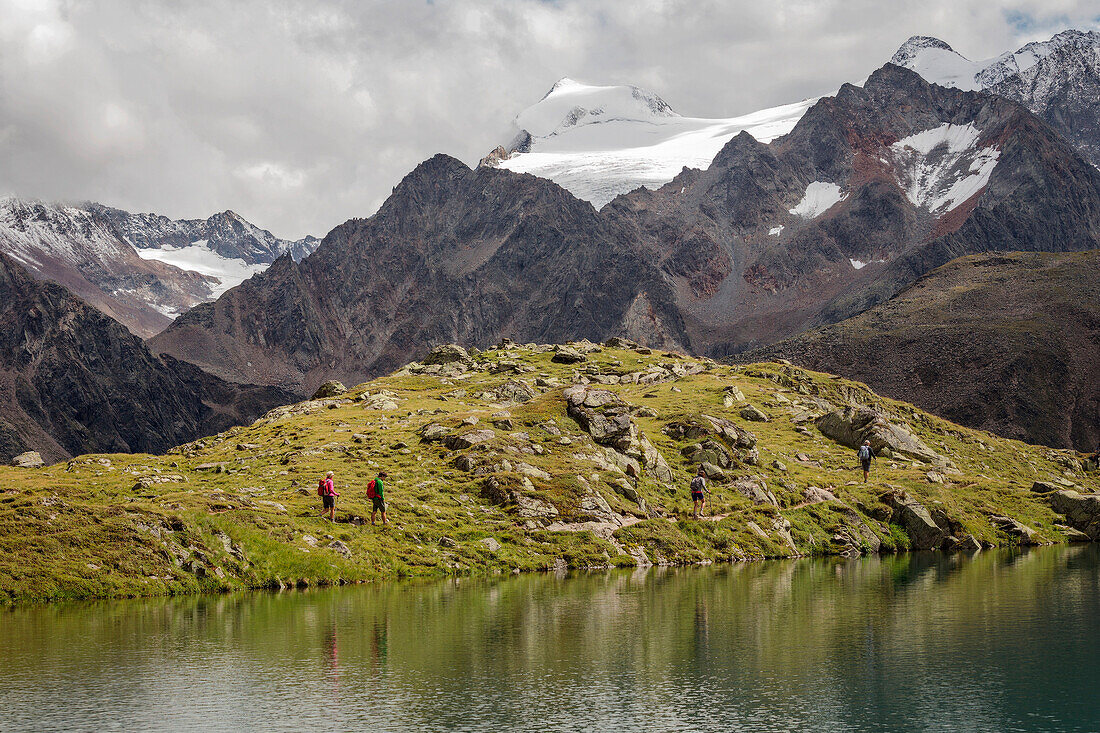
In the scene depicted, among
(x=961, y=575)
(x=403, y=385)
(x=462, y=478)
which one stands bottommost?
(x=961, y=575)

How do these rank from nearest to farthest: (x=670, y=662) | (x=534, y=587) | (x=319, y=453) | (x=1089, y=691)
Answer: (x=1089, y=691) → (x=670, y=662) → (x=534, y=587) → (x=319, y=453)

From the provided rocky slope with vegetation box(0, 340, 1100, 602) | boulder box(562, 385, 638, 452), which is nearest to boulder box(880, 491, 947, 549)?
rocky slope with vegetation box(0, 340, 1100, 602)

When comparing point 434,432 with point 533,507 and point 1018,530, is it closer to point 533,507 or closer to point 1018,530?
point 533,507

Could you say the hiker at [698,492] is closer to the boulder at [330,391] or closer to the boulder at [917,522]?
the boulder at [917,522]

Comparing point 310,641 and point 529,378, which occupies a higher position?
point 529,378

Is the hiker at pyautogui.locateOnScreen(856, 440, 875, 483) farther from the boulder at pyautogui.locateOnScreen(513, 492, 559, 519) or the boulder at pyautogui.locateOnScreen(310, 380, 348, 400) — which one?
the boulder at pyautogui.locateOnScreen(310, 380, 348, 400)

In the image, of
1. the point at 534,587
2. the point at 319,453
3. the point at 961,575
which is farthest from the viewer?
the point at 319,453

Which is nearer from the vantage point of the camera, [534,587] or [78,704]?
[78,704]

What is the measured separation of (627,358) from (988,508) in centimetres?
8807

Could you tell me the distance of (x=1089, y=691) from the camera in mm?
31953

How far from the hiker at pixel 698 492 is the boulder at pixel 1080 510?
43.9m

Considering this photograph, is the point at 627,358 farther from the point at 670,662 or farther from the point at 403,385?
the point at 670,662

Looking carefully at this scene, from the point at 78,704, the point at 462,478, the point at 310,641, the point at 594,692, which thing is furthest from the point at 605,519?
the point at 78,704

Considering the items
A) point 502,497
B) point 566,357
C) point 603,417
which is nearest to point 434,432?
point 603,417
